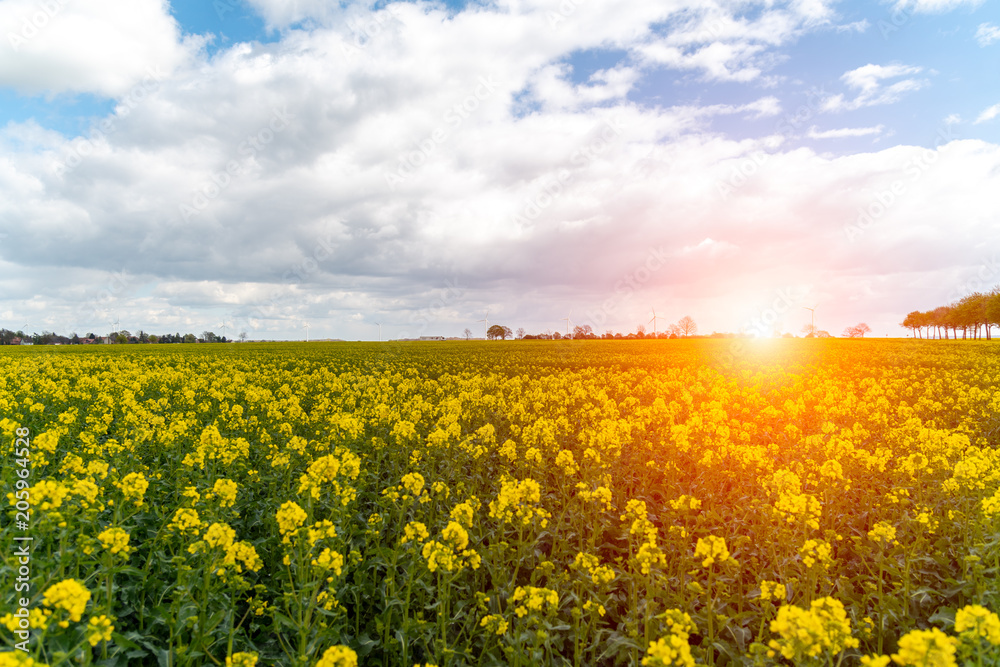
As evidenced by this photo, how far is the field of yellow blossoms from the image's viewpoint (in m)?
3.95

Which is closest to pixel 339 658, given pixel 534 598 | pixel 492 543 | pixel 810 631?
pixel 534 598

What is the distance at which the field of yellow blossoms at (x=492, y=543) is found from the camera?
3.95m

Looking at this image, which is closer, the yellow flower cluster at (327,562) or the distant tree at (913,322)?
the yellow flower cluster at (327,562)

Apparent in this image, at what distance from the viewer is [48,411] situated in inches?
476

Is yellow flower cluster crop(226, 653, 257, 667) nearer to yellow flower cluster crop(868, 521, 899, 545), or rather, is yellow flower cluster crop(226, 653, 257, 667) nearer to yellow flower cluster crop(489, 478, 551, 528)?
yellow flower cluster crop(489, 478, 551, 528)

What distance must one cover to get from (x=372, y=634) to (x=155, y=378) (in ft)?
54.7

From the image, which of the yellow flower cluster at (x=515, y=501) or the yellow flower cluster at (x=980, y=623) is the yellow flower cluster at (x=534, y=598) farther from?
the yellow flower cluster at (x=980, y=623)

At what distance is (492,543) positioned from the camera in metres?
6.20

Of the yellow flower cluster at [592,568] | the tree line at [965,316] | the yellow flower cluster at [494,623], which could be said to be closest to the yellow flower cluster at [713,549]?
the yellow flower cluster at [592,568]

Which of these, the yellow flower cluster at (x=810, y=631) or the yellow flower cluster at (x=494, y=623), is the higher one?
the yellow flower cluster at (x=810, y=631)

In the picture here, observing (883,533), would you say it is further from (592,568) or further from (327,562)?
(327,562)

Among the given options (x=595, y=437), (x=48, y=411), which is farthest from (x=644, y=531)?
(x=48, y=411)

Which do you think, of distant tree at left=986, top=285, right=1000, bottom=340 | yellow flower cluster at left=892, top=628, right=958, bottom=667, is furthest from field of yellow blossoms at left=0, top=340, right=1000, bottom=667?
distant tree at left=986, top=285, right=1000, bottom=340

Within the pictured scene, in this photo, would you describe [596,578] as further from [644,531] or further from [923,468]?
[923,468]
